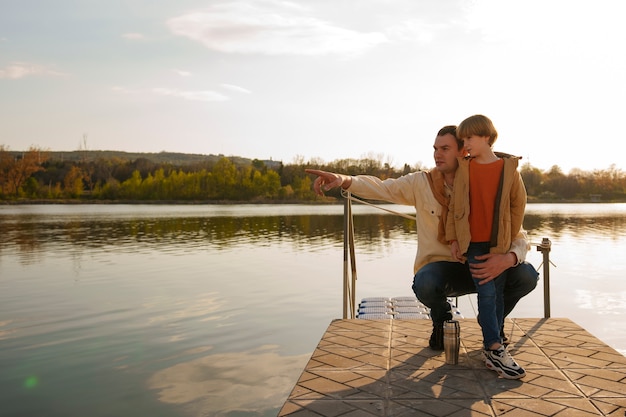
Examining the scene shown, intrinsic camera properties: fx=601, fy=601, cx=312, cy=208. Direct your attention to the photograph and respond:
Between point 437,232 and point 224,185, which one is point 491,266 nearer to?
point 437,232

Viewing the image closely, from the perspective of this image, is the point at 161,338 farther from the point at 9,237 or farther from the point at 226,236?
the point at 9,237

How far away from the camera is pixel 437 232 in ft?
14.1

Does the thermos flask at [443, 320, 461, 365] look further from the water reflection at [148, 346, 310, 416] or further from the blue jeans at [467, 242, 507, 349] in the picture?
the water reflection at [148, 346, 310, 416]

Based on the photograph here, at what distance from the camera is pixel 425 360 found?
402 cm

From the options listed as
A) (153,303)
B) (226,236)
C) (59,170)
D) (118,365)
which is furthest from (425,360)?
(59,170)

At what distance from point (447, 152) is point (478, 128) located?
483 mm

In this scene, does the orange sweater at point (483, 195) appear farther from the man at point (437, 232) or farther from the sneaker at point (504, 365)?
the sneaker at point (504, 365)

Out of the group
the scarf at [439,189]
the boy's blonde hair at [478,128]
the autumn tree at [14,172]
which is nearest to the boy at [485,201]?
the boy's blonde hair at [478,128]

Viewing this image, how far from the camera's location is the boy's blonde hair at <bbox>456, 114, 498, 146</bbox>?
3736 millimetres

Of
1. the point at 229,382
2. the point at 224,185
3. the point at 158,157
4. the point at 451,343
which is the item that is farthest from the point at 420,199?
the point at 158,157

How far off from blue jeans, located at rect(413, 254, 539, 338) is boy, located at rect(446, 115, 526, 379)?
1.21 ft

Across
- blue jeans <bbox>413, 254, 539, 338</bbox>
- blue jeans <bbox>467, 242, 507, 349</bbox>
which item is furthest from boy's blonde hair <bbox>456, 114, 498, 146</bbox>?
blue jeans <bbox>413, 254, 539, 338</bbox>

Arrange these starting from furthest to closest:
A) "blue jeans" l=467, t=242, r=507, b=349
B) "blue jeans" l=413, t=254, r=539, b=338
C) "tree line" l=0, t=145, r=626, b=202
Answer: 1. "tree line" l=0, t=145, r=626, b=202
2. "blue jeans" l=413, t=254, r=539, b=338
3. "blue jeans" l=467, t=242, r=507, b=349

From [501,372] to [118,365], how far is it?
515 centimetres
